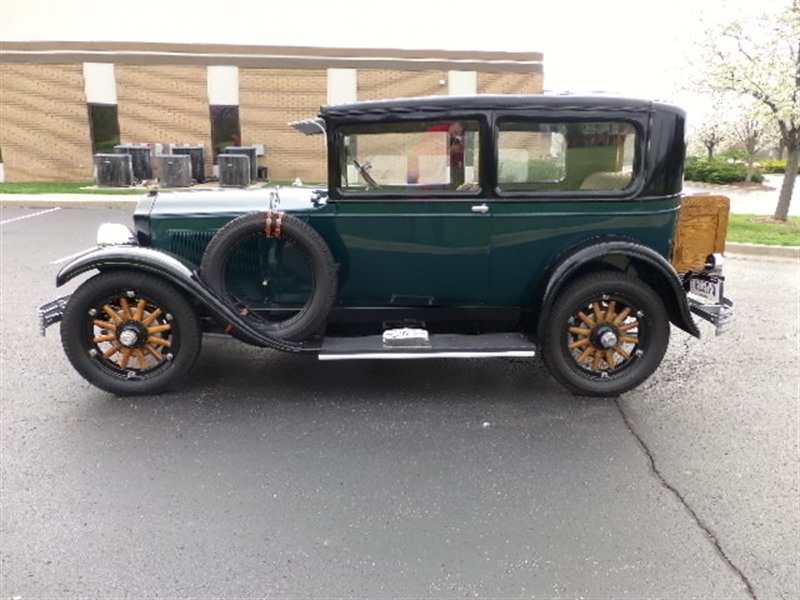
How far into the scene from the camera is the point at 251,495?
10.7 feet

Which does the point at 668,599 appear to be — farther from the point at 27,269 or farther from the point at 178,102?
the point at 178,102

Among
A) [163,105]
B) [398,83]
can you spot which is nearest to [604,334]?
[398,83]

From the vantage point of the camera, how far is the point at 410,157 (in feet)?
14.7

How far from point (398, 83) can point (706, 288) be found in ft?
56.5

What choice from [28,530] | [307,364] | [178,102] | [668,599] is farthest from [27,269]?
[178,102]

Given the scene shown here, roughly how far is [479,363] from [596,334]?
3.54ft

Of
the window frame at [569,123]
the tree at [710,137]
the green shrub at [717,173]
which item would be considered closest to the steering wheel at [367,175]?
the window frame at [569,123]

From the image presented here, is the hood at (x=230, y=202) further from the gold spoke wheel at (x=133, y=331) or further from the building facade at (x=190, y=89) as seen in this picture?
the building facade at (x=190, y=89)

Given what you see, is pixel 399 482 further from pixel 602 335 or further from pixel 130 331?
pixel 130 331

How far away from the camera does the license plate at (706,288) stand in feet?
15.3

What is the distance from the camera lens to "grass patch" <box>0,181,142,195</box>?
17056mm

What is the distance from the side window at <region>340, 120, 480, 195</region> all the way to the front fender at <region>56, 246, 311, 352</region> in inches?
44.1

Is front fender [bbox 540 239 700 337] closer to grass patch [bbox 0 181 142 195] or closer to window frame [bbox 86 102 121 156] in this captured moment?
grass patch [bbox 0 181 142 195]

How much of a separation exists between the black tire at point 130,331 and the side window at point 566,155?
236cm
